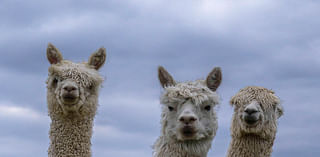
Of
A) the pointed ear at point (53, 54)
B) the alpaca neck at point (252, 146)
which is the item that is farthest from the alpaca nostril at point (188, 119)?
the pointed ear at point (53, 54)

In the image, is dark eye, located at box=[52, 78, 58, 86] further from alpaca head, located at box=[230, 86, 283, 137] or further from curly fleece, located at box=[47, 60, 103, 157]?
alpaca head, located at box=[230, 86, 283, 137]

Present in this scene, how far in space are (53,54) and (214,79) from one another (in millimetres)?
3746

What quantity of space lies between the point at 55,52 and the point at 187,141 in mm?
3960

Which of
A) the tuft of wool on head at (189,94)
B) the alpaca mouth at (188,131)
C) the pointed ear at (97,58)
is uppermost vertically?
the pointed ear at (97,58)

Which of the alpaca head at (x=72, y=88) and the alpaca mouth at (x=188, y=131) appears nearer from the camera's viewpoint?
the alpaca mouth at (x=188, y=131)

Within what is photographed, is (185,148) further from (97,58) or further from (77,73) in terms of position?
(97,58)

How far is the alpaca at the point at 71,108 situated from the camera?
10.5 meters

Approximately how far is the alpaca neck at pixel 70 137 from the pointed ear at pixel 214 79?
8.86ft

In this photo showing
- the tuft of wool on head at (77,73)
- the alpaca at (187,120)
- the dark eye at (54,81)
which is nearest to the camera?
the alpaca at (187,120)

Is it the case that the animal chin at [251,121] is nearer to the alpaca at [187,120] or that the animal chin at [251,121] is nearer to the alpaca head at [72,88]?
the alpaca at [187,120]

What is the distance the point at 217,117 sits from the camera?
962 centimetres

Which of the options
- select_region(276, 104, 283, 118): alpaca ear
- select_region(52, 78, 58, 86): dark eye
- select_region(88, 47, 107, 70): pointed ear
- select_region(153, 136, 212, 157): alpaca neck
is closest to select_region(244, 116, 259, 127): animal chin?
select_region(276, 104, 283, 118): alpaca ear

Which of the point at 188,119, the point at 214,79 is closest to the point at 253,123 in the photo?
the point at 214,79

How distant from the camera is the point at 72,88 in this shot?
10.4 meters
